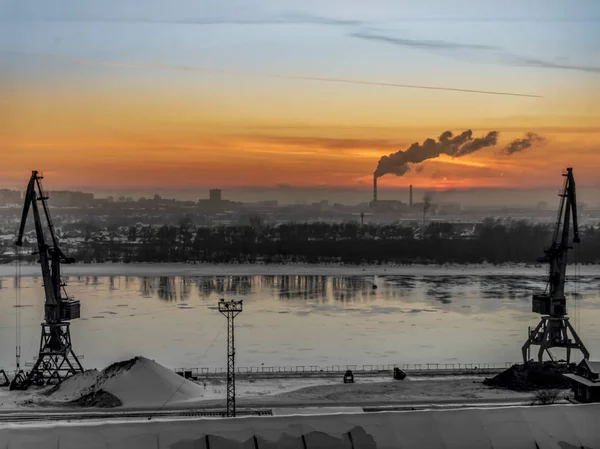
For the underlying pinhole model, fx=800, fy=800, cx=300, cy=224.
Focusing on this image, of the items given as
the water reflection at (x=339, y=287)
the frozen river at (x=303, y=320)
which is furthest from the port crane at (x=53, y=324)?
the water reflection at (x=339, y=287)

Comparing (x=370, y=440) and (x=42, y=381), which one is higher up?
(x=370, y=440)

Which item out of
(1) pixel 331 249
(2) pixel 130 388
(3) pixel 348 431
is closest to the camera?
(3) pixel 348 431

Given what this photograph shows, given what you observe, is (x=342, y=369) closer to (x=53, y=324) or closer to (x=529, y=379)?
(x=529, y=379)

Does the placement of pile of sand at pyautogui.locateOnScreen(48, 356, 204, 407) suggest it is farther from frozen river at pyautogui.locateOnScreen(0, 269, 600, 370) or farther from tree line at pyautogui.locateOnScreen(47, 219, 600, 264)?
tree line at pyautogui.locateOnScreen(47, 219, 600, 264)

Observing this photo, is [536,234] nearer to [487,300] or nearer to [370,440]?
[487,300]

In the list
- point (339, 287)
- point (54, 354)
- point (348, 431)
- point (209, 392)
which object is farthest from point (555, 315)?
point (339, 287)

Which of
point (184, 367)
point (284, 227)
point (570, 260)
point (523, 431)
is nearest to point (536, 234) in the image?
point (570, 260)

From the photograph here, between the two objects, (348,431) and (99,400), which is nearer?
(348,431)

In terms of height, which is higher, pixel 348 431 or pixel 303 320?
pixel 348 431
